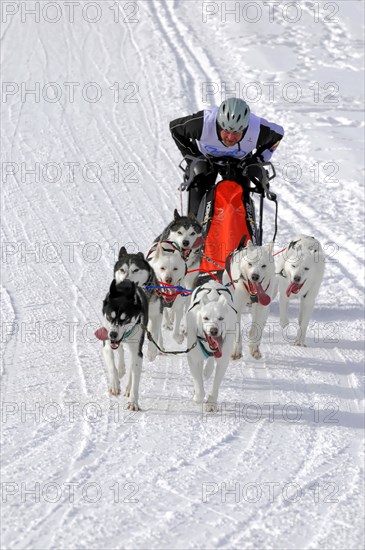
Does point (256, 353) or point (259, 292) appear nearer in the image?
point (259, 292)

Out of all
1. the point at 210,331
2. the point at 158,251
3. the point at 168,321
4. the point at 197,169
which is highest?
the point at 197,169

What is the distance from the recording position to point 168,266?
7711mm

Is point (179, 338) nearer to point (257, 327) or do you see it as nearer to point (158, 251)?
point (257, 327)

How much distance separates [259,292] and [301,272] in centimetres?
48

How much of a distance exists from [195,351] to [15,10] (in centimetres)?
1349

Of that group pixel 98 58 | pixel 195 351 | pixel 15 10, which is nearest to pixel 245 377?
pixel 195 351

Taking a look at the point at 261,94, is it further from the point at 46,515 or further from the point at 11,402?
the point at 46,515

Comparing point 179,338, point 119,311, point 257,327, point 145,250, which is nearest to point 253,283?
point 257,327

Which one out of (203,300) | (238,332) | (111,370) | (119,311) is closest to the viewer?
(119,311)

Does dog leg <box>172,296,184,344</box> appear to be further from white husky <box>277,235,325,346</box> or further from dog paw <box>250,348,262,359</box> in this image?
white husky <box>277,235,325,346</box>

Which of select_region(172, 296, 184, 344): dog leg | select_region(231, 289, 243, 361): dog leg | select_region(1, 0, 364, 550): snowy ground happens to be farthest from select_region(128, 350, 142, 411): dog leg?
select_region(231, 289, 243, 361): dog leg

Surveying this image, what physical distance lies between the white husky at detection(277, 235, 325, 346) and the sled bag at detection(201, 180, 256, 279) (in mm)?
394

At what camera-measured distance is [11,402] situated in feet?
23.1

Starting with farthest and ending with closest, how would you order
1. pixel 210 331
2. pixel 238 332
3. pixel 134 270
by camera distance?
pixel 238 332
pixel 134 270
pixel 210 331
